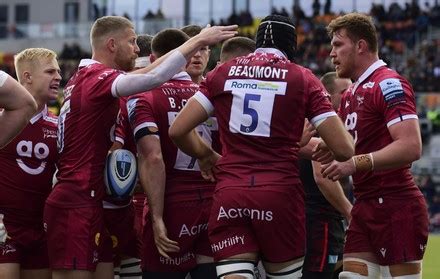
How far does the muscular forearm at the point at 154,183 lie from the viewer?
7.51 m

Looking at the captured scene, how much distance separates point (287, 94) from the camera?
22.1ft

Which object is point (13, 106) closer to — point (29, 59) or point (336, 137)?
point (29, 59)

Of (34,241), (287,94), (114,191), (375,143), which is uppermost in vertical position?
(287,94)

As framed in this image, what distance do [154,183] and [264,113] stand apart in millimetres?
1171

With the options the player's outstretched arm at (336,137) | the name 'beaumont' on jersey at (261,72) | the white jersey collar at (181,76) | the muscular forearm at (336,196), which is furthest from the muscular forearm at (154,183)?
the muscular forearm at (336,196)

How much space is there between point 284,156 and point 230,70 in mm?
656

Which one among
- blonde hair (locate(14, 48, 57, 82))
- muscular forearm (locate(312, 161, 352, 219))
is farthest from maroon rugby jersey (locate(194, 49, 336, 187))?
muscular forearm (locate(312, 161, 352, 219))

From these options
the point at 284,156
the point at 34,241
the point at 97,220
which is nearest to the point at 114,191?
the point at 97,220

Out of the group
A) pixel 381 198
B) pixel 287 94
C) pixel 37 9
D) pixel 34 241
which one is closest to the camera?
pixel 287 94

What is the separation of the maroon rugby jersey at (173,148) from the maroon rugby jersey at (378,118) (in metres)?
1.14

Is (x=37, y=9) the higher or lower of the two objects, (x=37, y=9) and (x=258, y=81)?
the lower

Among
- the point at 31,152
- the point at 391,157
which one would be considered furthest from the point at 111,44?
the point at 391,157

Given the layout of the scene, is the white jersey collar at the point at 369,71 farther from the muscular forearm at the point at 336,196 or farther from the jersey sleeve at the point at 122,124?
the jersey sleeve at the point at 122,124

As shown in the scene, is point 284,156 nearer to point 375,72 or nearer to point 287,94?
point 287,94
